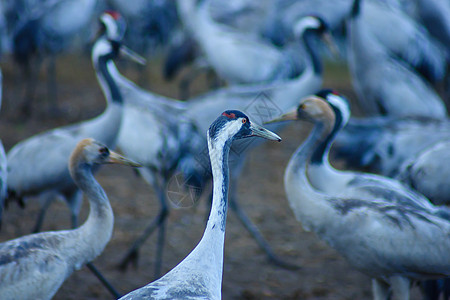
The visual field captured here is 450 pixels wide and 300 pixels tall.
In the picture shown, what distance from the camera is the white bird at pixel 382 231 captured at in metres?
3.23

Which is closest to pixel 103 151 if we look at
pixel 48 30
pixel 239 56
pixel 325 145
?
pixel 325 145

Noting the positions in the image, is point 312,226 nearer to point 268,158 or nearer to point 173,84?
point 268,158

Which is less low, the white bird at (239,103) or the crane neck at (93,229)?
the white bird at (239,103)

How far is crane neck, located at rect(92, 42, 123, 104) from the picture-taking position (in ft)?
14.6

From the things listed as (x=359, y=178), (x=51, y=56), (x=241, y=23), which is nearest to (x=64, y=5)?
(x=51, y=56)

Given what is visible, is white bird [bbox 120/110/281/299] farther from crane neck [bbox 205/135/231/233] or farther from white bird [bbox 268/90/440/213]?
white bird [bbox 268/90/440/213]

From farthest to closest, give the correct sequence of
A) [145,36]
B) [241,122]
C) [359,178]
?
[145,36] < [359,178] < [241,122]

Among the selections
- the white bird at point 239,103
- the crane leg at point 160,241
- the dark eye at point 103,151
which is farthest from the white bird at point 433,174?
the dark eye at point 103,151

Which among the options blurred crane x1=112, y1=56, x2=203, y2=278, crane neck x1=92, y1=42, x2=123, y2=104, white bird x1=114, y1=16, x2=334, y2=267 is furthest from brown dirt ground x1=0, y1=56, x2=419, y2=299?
crane neck x1=92, y1=42, x2=123, y2=104

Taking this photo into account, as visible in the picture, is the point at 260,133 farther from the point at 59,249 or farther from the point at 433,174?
the point at 433,174

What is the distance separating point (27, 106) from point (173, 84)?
239 centimetres

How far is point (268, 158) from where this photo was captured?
686 cm

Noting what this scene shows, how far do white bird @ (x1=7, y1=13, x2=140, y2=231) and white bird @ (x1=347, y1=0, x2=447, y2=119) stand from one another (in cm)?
259

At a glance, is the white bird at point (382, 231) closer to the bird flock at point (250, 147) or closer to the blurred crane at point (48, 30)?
the bird flock at point (250, 147)
